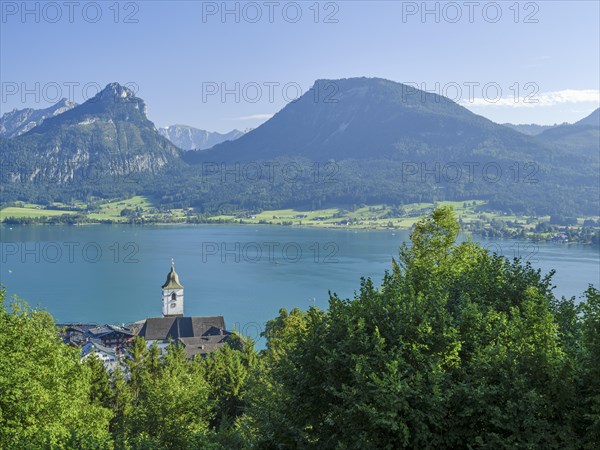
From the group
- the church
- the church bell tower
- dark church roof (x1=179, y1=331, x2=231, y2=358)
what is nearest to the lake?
the church bell tower

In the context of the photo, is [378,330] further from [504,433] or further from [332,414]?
[504,433]

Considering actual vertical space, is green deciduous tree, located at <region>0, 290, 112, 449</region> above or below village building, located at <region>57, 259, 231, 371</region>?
above

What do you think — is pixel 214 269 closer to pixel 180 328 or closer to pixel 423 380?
pixel 180 328

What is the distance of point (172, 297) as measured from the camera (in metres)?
63.9

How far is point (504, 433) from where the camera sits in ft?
37.3

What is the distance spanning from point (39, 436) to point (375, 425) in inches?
306

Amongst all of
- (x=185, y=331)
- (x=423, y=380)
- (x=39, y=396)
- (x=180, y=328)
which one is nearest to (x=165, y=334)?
(x=180, y=328)

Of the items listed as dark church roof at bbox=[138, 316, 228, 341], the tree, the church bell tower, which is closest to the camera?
the tree

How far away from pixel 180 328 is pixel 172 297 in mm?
6375

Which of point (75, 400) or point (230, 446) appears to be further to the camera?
point (230, 446)

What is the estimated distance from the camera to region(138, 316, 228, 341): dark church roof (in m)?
57.6

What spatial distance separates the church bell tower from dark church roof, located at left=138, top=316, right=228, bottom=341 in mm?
4372

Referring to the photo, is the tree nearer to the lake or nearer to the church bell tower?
the church bell tower

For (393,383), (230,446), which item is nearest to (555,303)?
(393,383)
